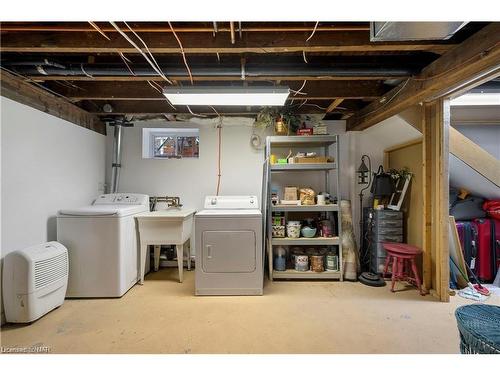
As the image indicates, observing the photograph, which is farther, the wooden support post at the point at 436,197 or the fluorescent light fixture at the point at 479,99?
the fluorescent light fixture at the point at 479,99

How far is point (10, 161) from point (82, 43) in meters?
1.25

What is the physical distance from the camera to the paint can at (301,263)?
309cm

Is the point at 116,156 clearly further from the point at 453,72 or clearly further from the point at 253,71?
the point at 453,72

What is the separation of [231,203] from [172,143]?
144cm

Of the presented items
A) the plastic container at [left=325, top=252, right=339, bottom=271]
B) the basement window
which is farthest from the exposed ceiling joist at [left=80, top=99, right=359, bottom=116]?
the plastic container at [left=325, top=252, right=339, bottom=271]

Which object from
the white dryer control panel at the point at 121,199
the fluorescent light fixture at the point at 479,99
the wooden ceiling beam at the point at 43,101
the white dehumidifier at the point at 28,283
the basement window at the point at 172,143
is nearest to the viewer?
the white dehumidifier at the point at 28,283

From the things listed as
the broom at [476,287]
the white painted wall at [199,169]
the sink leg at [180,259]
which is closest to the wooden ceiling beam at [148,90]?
the white painted wall at [199,169]

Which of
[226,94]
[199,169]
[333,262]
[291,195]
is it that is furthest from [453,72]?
[199,169]

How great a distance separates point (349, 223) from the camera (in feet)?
10.7

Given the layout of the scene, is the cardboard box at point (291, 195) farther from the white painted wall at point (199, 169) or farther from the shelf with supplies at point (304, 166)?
the white painted wall at point (199, 169)

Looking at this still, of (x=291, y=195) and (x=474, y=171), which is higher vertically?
(x=474, y=171)

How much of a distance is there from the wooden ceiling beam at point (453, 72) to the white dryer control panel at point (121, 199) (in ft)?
10.5

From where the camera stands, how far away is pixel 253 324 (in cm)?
208

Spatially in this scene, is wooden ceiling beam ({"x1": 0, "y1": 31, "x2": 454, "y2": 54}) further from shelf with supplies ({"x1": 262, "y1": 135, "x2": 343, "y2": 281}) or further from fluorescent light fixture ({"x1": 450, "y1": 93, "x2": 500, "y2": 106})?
fluorescent light fixture ({"x1": 450, "y1": 93, "x2": 500, "y2": 106})
